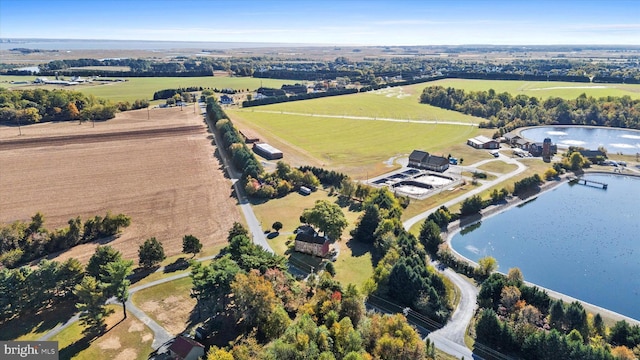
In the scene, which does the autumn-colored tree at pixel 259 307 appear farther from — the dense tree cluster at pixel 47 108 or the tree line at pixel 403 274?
the dense tree cluster at pixel 47 108

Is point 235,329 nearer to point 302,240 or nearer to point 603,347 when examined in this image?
point 302,240

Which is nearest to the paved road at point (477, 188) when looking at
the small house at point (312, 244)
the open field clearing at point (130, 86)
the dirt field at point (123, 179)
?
the small house at point (312, 244)

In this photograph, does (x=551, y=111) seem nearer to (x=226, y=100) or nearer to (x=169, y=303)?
(x=226, y=100)

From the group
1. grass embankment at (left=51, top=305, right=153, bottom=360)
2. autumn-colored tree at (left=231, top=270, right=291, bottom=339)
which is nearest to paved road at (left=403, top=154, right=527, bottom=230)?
autumn-colored tree at (left=231, top=270, right=291, bottom=339)

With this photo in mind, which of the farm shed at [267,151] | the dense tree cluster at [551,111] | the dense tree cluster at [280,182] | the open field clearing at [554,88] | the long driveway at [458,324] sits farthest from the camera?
the open field clearing at [554,88]

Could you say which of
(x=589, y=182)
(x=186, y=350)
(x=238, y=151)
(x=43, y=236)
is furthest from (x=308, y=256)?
(x=589, y=182)

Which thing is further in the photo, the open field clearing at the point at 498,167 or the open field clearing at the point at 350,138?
the open field clearing at the point at 350,138

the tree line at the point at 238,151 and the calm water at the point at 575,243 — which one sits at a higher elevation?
the tree line at the point at 238,151

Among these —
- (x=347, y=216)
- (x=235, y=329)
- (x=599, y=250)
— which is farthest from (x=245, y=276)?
(x=599, y=250)
